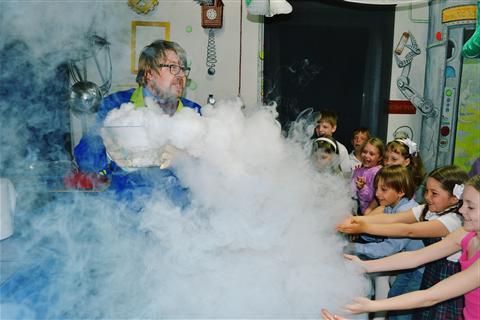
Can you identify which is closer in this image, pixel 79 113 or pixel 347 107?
pixel 79 113

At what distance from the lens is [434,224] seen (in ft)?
6.10

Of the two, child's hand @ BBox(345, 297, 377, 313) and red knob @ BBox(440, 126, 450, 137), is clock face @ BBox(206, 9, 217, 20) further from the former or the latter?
child's hand @ BBox(345, 297, 377, 313)

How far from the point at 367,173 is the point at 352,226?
4.18 feet

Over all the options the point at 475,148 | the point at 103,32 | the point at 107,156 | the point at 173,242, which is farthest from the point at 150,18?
the point at 475,148

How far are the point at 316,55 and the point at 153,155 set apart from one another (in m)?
2.99

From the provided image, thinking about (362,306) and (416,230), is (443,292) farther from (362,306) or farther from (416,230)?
(416,230)

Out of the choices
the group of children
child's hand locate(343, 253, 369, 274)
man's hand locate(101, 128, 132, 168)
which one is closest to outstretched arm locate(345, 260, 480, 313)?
the group of children

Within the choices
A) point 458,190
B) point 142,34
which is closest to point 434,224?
point 458,190

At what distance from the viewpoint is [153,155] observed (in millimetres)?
1460

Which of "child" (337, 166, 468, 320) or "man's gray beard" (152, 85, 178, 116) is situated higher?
"man's gray beard" (152, 85, 178, 116)

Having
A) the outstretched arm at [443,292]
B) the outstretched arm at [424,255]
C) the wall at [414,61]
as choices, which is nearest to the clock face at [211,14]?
the wall at [414,61]

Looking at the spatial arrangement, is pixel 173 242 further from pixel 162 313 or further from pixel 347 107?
pixel 347 107

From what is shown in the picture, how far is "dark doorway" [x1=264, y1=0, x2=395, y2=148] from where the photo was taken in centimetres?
399

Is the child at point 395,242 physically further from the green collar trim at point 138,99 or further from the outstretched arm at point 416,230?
the green collar trim at point 138,99
